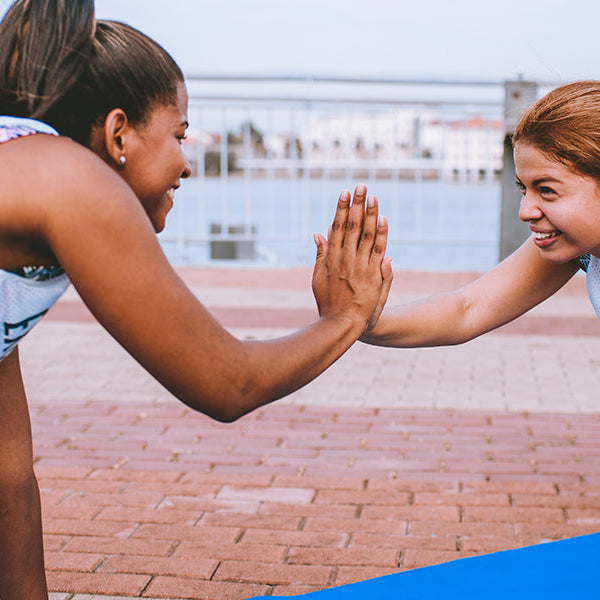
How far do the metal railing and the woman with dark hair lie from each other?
268 inches

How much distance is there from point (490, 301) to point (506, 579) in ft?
2.71

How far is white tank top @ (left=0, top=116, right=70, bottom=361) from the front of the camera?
1591mm

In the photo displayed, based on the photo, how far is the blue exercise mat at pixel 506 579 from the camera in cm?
199

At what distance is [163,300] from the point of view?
1.57 meters

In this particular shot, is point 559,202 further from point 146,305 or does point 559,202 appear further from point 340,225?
point 146,305

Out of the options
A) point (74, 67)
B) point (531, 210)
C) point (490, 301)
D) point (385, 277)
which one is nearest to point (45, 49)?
point (74, 67)

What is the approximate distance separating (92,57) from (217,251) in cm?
761

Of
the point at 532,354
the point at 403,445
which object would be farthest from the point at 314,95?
the point at 403,445

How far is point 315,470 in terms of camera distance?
3.78m

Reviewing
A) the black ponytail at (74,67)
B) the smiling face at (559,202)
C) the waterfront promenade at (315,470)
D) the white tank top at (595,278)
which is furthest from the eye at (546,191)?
the waterfront promenade at (315,470)

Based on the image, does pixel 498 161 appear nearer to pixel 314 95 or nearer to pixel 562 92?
pixel 314 95

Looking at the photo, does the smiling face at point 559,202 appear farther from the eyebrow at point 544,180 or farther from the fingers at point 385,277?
the fingers at point 385,277

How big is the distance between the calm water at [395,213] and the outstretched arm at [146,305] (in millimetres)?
6798

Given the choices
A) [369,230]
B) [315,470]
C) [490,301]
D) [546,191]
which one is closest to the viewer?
[369,230]
